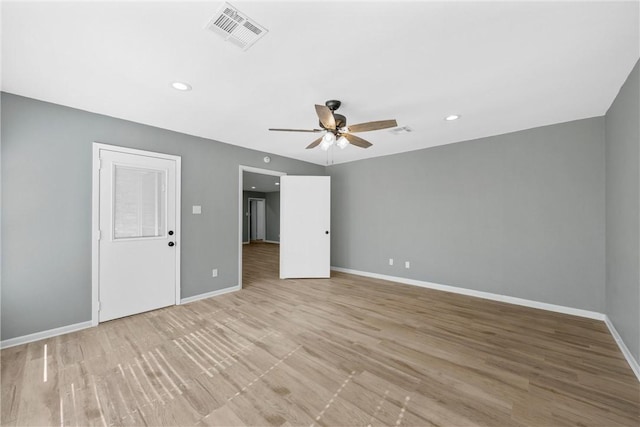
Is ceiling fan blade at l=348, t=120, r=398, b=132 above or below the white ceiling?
below

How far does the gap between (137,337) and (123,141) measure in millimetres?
2372

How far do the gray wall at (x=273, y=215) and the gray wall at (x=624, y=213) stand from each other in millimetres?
10097

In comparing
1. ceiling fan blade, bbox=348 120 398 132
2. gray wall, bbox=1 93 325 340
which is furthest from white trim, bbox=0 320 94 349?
ceiling fan blade, bbox=348 120 398 132

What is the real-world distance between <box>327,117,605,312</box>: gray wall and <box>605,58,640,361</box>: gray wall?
0.77ft

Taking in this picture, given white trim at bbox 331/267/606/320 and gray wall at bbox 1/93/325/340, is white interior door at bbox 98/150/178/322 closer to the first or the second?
gray wall at bbox 1/93/325/340

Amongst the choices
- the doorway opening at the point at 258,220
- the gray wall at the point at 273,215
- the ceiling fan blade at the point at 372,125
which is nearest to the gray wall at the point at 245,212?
the doorway opening at the point at 258,220

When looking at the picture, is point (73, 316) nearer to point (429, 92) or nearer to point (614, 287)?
point (429, 92)

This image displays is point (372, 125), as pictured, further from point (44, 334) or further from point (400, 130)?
point (44, 334)

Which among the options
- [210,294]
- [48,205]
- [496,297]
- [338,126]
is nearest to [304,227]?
[210,294]

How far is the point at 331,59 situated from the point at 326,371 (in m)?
2.54

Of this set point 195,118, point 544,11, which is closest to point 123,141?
point 195,118

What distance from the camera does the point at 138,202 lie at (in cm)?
327

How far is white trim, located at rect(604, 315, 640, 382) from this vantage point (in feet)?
6.60

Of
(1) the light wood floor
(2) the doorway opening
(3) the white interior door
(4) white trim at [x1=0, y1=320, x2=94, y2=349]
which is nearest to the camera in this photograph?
(1) the light wood floor
